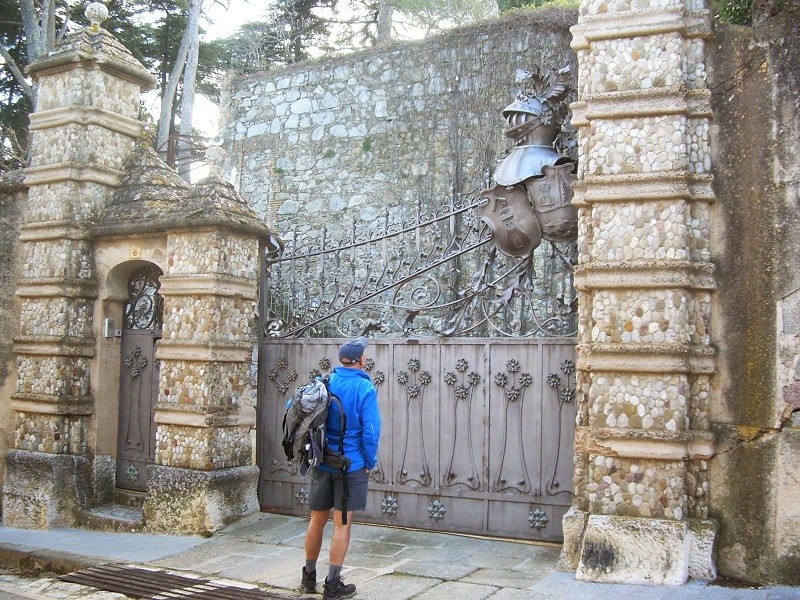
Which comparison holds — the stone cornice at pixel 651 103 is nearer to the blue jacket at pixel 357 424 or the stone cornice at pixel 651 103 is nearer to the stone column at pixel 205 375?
the blue jacket at pixel 357 424

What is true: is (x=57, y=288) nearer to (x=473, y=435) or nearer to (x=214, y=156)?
(x=214, y=156)

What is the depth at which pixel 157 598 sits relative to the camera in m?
5.58

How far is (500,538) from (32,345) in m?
4.94

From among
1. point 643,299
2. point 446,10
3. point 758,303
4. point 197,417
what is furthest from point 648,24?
point 446,10

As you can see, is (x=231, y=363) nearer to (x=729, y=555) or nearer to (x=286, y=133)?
(x=729, y=555)

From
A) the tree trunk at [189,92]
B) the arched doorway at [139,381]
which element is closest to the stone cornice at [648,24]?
the arched doorway at [139,381]

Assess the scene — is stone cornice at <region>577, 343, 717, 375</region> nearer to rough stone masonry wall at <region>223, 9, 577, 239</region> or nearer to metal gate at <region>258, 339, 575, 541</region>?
metal gate at <region>258, 339, 575, 541</region>

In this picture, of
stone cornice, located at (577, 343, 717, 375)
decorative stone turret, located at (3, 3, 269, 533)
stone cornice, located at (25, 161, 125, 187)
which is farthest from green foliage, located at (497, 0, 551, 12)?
stone cornice, located at (577, 343, 717, 375)

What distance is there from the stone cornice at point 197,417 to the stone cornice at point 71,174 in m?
2.45

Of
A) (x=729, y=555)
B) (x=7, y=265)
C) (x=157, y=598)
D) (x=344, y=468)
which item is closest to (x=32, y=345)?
(x=7, y=265)

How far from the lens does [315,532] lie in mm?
5465

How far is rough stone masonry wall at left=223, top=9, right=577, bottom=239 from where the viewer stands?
13258 millimetres

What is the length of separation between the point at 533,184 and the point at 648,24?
1.44 meters

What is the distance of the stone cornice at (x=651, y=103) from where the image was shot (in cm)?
543
